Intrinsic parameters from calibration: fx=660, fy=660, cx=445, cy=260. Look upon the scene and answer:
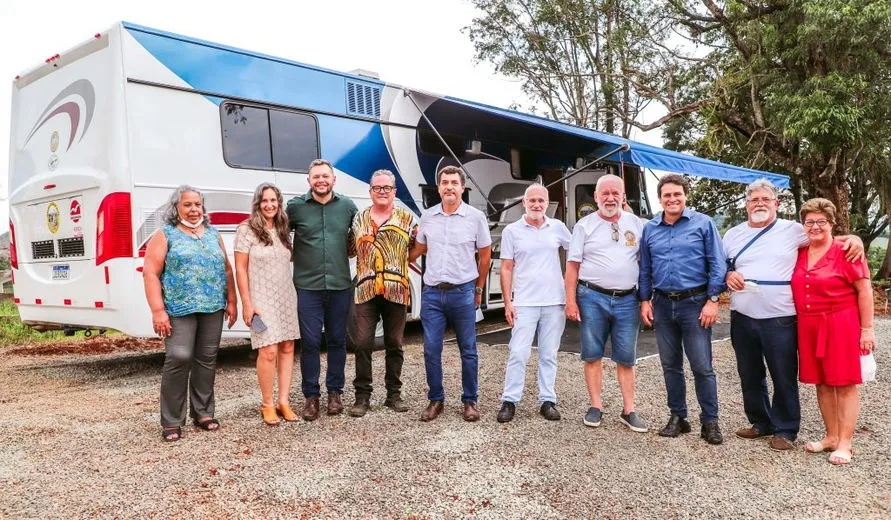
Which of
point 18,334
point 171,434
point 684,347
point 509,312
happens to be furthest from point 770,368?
point 18,334

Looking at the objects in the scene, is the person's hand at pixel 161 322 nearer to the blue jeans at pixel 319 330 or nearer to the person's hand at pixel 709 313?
the blue jeans at pixel 319 330

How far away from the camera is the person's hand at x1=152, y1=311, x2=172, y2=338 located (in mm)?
3850

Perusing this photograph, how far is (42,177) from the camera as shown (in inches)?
231

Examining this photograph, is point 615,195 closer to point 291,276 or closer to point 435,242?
point 435,242

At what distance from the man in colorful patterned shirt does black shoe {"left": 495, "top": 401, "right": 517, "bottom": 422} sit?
2.23ft

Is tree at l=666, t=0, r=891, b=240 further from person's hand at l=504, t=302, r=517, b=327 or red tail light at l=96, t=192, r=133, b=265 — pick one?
red tail light at l=96, t=192, r=133, b=265

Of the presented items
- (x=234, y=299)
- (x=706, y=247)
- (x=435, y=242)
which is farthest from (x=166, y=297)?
(x=706, y=247)

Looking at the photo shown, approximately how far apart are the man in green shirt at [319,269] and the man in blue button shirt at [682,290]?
1.89 m

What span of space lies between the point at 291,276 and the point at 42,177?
3128mm

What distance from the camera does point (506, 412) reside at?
14.0 feet

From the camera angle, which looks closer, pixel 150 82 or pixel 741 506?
pixel 741 506

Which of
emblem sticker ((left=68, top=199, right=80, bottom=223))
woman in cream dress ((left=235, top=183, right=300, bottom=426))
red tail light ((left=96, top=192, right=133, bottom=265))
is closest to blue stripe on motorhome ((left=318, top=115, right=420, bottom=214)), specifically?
red tail light ((left=96, top=192, right=133, bottom=265))

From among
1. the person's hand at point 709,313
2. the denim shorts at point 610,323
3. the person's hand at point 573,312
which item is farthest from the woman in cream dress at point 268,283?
the person's hand at point 709,313

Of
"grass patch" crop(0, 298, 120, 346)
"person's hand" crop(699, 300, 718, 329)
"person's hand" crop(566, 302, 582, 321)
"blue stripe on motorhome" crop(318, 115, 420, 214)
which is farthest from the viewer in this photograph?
"grass patch" crop(0, 298, 120, 346)
